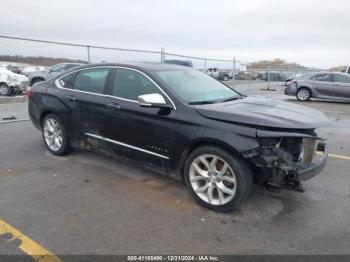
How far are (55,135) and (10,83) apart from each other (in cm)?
1177

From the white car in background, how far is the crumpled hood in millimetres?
14259

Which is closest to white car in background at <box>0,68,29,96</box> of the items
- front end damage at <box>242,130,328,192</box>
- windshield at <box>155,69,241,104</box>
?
windshield at <box>155,69,241,104</box>

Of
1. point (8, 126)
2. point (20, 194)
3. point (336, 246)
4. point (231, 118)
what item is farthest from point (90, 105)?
point (8, 126)

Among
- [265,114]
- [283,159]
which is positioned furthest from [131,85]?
[283,159]

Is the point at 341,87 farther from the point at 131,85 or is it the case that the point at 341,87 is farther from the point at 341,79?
the point at 131,85

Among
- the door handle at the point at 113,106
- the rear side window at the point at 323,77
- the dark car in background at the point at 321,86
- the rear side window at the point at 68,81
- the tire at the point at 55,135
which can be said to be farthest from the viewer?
the rear side window at the point at 323,77

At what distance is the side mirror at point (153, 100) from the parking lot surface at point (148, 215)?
1.12 metres

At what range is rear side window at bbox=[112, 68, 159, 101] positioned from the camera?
432 centimetres

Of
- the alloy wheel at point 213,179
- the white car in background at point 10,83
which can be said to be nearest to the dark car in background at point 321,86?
the white car in background at point 10,83

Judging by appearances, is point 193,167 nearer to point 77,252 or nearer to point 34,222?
point 77,252

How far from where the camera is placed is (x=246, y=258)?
2934mm

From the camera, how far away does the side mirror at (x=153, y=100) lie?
3955 millimetres

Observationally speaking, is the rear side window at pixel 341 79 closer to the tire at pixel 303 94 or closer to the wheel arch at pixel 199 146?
the tire at pixel 303 94

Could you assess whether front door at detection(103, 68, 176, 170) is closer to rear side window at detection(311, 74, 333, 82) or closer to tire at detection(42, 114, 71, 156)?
tire at detection(42, 114, 71, 156)
